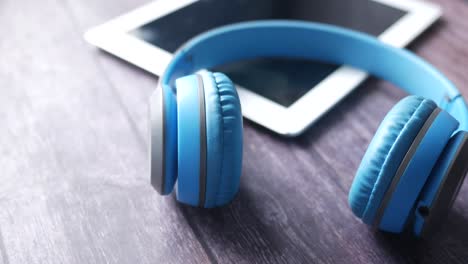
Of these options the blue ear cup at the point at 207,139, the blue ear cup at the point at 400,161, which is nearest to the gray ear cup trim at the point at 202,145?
the blue ear cup at the point at 207,139

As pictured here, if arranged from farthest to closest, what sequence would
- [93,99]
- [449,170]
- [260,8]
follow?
[260,8] → [93,99] → [449,170]

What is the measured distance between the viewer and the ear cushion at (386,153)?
1.21ft

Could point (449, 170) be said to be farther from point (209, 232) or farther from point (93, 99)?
point (93, 99)

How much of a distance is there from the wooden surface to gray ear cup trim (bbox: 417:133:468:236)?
0.06 metres

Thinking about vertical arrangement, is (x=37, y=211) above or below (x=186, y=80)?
below

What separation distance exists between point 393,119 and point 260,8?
395 millimetres

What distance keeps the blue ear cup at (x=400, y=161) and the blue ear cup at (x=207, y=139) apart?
105mm

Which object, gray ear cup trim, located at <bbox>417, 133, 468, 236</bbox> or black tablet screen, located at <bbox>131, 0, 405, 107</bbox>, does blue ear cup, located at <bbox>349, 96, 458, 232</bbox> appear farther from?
black tablet screen, located at <bbox>131, 0, 405, 107</bbox>

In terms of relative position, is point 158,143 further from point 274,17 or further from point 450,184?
point 274,17

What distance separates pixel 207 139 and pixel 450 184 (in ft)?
0.62

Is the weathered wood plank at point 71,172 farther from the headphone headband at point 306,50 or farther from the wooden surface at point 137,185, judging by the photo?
the headphone headband at point 306,50

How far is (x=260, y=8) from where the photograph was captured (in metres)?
0.73

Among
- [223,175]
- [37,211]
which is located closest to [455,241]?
[223,175]

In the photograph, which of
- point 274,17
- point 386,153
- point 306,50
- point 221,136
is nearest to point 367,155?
point 386,153
